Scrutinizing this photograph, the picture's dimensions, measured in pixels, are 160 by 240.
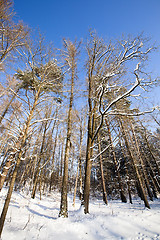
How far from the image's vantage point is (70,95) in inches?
344

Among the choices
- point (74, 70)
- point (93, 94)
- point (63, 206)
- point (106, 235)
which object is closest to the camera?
point (106, 235)

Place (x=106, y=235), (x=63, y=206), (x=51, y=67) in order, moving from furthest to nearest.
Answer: (x=51, y=67), (x=63, y=206), (x=106, y=235)

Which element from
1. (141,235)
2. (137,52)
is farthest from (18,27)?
(141,235)

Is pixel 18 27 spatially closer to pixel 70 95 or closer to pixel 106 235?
pixel 70 95

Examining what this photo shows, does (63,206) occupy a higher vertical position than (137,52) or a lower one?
lower

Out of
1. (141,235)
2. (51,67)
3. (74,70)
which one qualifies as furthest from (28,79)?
(141,235)

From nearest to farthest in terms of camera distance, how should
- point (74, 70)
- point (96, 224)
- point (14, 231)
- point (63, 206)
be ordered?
point (14, 231)
point (96, 224)
point (63, 206)
point (74, 70)

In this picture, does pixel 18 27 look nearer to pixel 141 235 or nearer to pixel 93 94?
pixel 93 94

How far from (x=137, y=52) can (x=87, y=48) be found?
11.3 feet

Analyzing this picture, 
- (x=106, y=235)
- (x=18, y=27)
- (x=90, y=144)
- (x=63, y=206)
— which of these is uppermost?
(x=18, y=27)

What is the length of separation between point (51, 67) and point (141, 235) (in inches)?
314

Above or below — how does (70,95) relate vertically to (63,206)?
above

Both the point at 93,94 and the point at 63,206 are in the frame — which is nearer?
the point at 63,206

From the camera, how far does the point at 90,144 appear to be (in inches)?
260
